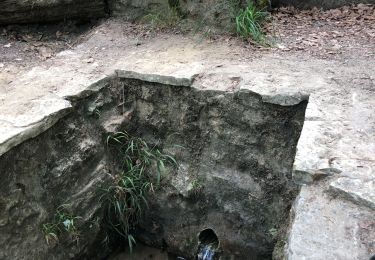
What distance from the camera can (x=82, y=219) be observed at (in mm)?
3916

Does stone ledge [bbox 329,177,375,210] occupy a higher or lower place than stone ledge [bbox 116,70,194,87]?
lower

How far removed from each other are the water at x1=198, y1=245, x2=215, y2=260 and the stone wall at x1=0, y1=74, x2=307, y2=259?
0.09m

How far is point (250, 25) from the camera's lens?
452cm

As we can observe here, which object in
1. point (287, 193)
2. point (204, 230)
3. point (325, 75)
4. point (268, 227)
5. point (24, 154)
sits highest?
point (325, 75)

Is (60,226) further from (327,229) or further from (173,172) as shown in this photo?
(327,229)

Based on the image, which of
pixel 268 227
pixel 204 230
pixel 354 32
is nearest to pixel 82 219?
pixel 204 230

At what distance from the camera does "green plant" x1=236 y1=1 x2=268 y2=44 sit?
4.49 metres

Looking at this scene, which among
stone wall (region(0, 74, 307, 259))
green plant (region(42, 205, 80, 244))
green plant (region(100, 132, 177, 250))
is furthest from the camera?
green plant (region(100, 132, 177, 250))

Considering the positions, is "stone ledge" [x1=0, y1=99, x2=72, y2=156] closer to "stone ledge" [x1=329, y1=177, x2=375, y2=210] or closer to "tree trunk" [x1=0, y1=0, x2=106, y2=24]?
"tree trunk" [x1=0, y1=0, x2=106, y2=24]

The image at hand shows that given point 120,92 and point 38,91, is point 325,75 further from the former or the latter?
point 38,91

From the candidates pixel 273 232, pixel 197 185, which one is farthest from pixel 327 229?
pixel 197 185

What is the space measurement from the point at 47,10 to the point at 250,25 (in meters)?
2.61

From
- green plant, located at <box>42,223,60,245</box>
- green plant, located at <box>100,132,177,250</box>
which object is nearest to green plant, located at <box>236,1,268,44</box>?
green plant, located at <box>100,132,177,250</box>

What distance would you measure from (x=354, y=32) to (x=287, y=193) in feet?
6.78
